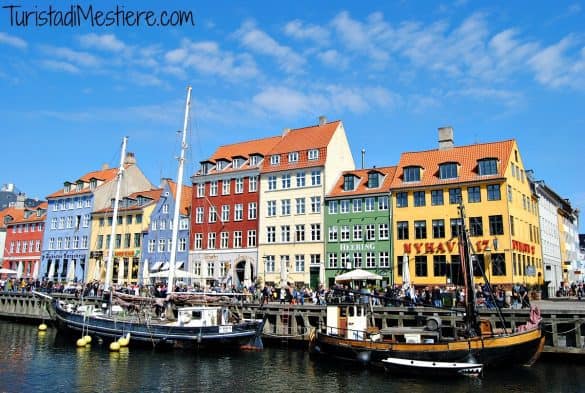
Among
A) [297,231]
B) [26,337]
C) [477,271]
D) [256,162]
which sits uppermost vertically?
[256,162]

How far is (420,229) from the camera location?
46.3m

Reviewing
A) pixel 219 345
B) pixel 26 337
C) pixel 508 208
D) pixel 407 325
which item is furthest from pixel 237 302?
pixel 508 208

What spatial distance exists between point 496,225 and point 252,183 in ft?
Answer: 81.5

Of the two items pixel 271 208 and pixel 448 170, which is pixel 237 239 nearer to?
pixel 271 208

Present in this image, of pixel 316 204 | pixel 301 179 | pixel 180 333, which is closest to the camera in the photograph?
pixel 180 333

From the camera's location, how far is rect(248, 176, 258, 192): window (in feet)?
184

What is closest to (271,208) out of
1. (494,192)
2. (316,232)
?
(316,232)

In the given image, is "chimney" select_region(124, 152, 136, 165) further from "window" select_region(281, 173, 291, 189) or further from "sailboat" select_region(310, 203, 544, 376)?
"sailboat" select_region(310, 203, 544, 376)

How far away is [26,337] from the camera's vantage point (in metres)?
38.6

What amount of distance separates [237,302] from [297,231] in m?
15.7

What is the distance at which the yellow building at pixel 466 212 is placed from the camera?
141 feet

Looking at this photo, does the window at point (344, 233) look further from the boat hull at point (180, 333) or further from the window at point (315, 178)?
the boat hull at point (180, 333)

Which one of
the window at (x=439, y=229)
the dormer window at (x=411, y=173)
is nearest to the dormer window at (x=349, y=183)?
the dormer window at (x=411, y=173)

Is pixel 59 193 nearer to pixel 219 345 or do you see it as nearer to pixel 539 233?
pixel 219 345
